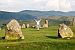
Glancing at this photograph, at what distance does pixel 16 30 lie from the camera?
51250mm

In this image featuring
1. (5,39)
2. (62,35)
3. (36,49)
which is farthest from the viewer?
(62,35)

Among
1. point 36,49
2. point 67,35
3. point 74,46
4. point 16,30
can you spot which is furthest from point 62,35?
point 36,49

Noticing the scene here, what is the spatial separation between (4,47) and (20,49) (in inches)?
122

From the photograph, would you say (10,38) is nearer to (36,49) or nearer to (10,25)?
(10,25)

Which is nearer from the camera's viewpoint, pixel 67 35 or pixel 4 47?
pixel 4 47

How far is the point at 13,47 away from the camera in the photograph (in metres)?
39.7

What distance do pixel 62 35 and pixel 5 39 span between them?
11.8m

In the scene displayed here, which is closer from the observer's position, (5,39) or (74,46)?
(74,46)

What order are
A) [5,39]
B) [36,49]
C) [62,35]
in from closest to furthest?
[36,49]
[5,39]
[62,35]

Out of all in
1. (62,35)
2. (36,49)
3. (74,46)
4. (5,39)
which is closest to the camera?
(36,49)

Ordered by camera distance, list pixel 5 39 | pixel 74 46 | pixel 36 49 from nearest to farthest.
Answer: pixel 36 49
pixel 74 46
pixel 5 39

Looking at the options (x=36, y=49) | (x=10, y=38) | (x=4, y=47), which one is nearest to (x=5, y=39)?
(x=10, y=38)

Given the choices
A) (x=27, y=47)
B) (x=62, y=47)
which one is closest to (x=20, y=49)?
(x=27, y=47)

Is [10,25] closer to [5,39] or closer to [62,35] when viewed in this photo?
[5,39]
